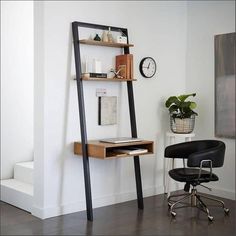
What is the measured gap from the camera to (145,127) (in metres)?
5.32

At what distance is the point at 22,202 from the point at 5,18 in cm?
233

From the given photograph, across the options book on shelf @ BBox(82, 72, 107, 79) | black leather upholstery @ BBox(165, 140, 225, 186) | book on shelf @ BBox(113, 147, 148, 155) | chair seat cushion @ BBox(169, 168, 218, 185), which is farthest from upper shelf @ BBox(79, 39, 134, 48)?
chair seat cushion @ BBox(169, 168, 218, 185)

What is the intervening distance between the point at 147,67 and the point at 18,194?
7.19 ft

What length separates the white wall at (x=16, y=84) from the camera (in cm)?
533

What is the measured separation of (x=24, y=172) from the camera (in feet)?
16.8

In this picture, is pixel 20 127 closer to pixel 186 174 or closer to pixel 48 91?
pixel 48 91

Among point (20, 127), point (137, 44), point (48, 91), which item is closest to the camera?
point (48, 91)

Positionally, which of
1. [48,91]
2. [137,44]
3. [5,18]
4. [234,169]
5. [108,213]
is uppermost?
[5,18]

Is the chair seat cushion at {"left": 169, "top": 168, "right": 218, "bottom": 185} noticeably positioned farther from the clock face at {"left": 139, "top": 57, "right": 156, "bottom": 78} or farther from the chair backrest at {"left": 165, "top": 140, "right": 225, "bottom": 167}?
the clock face at {"left": 139, "top": 57, "right": 156, "bottom": 78}

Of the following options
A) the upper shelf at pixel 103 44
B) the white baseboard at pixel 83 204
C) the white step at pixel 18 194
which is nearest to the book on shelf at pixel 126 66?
the upper shelf at pixel 103 44

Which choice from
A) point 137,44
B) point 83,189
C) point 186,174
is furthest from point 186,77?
point 83,189

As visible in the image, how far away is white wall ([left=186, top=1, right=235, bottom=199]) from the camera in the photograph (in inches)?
208

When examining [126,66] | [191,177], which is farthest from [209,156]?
[126,66]

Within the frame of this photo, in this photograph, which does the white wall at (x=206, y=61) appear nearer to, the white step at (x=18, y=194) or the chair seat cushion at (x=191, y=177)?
the chair seat cushion at (x=191, y=177)
